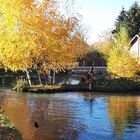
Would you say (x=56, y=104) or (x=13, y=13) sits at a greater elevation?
(x=13, y=13)

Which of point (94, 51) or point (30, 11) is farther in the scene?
point (94, 51)

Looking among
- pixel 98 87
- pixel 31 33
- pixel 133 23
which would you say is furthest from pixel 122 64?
pixel 133 23

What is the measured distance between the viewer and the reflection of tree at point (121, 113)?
16.1 m

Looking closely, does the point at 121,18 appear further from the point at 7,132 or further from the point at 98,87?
the point at 7,132

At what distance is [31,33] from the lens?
32875mm

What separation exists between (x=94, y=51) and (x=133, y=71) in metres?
40.6

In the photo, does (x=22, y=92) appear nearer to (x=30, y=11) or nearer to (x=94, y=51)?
(x=30, y=11)

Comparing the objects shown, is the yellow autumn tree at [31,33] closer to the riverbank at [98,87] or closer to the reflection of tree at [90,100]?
the riverbank at [98,87]

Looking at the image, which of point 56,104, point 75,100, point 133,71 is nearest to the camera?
point 56,104

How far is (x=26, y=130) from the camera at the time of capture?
15055 mm

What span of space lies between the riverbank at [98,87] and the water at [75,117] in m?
4.35

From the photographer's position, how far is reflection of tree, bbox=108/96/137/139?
16.1 m

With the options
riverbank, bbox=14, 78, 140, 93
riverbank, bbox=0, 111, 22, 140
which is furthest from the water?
riverbank, bbox=14, 78, 140, 93

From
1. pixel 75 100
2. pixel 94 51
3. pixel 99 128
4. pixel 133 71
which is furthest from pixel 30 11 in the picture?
pixel 94 51
